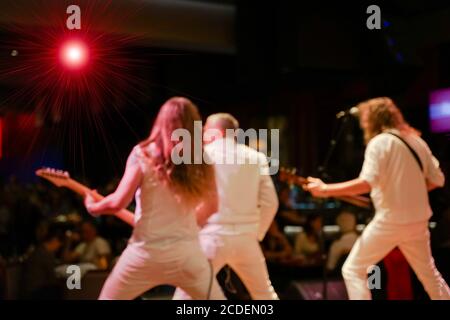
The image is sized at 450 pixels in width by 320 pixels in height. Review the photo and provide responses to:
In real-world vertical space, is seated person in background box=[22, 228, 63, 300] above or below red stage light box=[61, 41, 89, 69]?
below

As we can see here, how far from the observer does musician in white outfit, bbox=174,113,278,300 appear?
Answer: 4574 mm

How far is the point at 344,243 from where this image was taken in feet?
22.1

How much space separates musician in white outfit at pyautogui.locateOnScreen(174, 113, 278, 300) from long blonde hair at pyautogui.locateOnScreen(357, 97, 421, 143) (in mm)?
878

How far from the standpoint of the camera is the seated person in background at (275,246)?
7.19m

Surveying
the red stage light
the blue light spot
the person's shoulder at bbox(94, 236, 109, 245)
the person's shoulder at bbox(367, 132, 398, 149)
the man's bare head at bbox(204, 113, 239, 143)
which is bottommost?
the person's shoulder at bbox(94, 236, 109, 245)

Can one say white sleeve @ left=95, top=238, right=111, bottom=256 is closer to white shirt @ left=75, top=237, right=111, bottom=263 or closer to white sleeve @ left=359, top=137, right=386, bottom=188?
white shirt @ left=75, top=237, right=111, bottom=263

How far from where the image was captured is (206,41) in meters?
7.23

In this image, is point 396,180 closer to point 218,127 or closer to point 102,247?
point 218,127

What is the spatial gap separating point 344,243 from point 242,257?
2.39 m

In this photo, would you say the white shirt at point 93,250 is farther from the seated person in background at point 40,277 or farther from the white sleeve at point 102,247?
the seated person in background at point 40,277

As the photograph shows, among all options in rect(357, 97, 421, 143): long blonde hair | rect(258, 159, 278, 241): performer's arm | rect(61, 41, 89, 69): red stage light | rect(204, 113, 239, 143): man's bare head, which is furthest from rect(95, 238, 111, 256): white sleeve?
rect(357, 97, 421, 143): long blonde hair

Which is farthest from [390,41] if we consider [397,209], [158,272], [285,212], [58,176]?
[158,272]

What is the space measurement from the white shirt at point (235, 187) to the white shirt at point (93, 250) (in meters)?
2.36

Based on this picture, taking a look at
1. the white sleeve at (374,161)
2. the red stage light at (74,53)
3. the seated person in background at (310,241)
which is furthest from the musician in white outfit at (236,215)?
the seated person in background at (310,241)
